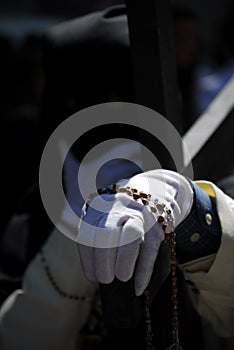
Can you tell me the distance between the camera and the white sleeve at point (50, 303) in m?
1.48

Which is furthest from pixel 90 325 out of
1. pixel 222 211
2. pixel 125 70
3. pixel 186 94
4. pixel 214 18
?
pixel 214 18

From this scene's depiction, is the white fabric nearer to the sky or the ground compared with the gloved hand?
nearer to the ground

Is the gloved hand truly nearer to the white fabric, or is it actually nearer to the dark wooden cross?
the dark wooden cross

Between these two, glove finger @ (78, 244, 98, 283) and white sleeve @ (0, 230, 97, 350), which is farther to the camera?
white sleeve @ (0, 230, 97, 350)

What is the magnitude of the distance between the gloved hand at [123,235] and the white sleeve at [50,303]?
42cm

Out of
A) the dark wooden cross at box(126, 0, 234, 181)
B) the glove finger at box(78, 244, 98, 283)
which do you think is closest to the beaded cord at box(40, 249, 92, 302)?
the dark wooden cross at box(126, 0, 234, 181)

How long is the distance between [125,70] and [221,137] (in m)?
0.27

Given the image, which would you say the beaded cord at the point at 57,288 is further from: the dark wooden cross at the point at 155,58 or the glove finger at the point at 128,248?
the glove finger at the point at 128,248

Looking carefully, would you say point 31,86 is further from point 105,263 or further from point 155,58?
point 105,263

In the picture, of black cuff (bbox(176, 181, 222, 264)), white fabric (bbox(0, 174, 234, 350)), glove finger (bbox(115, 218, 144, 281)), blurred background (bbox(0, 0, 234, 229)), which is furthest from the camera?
blurred background (bbox(0, 0, 234, 229))

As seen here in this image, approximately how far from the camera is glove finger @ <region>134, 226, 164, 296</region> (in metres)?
1.03

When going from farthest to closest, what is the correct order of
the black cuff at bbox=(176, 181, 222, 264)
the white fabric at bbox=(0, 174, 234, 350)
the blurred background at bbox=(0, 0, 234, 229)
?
the blurred background at bbox=(0, 0, 234, 229) < the white fabric at bbox=(0, 174, 234, 350) < the black cuff at bbox=(176, 181, 222, 264)

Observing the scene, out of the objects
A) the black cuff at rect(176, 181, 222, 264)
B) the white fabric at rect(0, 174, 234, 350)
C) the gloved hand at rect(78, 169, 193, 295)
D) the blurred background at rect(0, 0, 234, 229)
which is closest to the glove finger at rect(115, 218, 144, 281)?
the gloved hand at rect(78, 169, 193, 295)

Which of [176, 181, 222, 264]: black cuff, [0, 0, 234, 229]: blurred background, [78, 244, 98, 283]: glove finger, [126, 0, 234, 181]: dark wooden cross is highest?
[126, 0, 234, 181]: dark wooden cross
